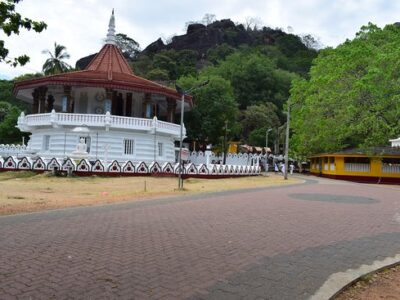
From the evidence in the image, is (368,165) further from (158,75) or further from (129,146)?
(158,75)

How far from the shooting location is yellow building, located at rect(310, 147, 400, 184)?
3853cm

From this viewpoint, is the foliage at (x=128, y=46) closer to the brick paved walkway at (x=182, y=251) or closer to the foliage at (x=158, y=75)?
the foliage at (x=158, y=75)

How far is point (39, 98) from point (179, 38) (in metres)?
96.6

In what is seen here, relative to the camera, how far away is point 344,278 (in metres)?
5.89

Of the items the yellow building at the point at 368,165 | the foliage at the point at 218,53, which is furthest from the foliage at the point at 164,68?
the yellow building at the point at 368,165

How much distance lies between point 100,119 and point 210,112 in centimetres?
1932

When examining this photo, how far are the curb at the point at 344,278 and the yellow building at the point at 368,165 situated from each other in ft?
109

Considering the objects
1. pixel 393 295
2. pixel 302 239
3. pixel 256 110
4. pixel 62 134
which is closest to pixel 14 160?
pixel 62 134

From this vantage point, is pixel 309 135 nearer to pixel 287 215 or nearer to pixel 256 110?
pixel 256 110

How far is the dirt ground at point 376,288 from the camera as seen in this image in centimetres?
543

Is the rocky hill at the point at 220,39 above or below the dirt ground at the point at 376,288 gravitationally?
above

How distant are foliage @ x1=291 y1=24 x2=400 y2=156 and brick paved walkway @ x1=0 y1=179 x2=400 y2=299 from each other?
22.7 meters

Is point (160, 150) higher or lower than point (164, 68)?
lower

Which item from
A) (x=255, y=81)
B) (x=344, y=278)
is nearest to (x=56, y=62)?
(x=255, y=81)
